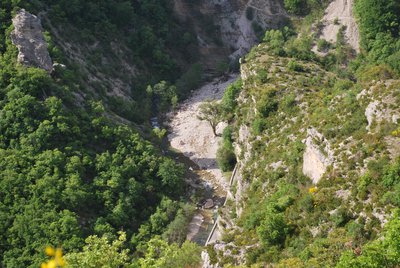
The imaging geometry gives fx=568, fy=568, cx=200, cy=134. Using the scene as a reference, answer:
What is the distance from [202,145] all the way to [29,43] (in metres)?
31.4

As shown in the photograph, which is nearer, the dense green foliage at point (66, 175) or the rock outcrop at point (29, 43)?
the dense green foliage at point (66, 175)

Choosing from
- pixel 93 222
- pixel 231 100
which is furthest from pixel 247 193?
pixel 231 100

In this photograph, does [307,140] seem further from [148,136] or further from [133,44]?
[133,44]

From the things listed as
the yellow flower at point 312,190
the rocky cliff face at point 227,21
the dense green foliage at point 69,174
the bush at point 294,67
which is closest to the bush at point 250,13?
the rocky cliff face at point 227,21

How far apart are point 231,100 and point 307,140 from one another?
102ft

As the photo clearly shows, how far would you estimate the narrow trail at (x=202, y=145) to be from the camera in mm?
77312

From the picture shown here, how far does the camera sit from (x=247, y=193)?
207ft

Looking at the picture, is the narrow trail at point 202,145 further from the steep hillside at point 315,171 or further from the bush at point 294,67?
the bush at point 294,67

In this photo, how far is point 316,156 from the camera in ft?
180

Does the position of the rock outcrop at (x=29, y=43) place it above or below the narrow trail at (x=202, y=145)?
above

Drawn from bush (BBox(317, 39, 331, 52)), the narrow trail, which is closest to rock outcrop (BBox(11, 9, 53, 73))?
the narrow trail

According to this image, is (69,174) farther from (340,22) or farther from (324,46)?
(340,22)

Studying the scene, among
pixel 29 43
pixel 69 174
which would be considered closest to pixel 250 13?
pixel 29 43

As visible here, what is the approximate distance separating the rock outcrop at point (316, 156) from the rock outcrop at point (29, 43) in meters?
43.7
